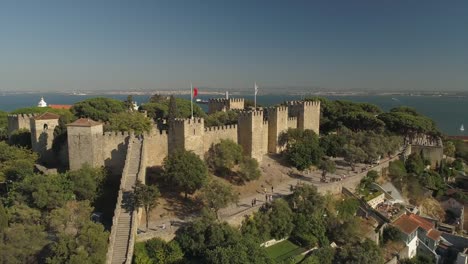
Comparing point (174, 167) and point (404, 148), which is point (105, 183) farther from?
point (404, 148)

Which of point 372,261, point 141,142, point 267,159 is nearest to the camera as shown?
point 372,261

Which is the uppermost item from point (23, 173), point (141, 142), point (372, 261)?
point (141, 142)

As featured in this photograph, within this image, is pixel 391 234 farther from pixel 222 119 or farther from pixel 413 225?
pixel 222 119

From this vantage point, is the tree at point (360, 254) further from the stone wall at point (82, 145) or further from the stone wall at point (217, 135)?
the stone wall at point (82, 145)

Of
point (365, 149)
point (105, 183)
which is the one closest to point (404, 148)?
point (365, 149)

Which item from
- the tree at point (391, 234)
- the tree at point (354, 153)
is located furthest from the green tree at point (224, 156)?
the tree at point (391, 234)

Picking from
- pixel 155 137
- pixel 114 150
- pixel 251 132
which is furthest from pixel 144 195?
pixel 251 132
